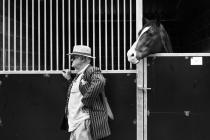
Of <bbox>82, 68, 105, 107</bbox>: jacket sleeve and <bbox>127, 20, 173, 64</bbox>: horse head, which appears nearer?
<bbox>82, 68, 105, 107</bbox>: jacket sleeve

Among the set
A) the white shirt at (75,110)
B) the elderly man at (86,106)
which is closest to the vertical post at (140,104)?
the elderly man at (86,106)

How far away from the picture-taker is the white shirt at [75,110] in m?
3.89

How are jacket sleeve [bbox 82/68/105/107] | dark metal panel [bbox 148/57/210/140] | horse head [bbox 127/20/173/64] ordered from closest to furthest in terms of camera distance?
jacket sleeve [bbox 82/68/105/107] → horse head [bbox 127/20/173/64] → dark metal panel [bbox 148/57/210/140]

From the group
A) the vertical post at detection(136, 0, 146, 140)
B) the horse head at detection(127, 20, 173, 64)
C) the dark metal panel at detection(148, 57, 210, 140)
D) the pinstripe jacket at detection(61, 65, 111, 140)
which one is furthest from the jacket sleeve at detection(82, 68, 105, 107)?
the dark metal panel at detection(148, 57, 210, 140)

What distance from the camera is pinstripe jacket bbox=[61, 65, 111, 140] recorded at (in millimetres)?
3832

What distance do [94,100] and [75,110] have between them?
21 cm

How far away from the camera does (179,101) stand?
440 centimetres

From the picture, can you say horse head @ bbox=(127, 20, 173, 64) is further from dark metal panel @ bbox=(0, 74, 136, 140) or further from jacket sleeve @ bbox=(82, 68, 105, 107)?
jacket sleeve @ bbox=(82, 68, 105, 107)

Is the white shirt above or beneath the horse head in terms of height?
beneath

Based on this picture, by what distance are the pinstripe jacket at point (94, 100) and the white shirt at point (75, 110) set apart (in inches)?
2.1

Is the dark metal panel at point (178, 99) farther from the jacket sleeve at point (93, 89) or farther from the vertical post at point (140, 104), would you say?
the jacket sleeve at point (93, 89)

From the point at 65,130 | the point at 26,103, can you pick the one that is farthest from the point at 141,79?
the point at 26,103

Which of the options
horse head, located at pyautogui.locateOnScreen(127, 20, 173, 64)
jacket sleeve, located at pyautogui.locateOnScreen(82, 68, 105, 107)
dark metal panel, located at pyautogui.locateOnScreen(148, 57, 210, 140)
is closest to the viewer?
jacket sleeve, located at pyautogui.locateOnScreen(82, 68, 105, 107)

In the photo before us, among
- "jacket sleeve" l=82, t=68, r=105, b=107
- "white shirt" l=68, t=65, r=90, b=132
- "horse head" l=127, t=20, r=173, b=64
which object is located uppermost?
"horse head" l=127, t=20, r=173, b=64
